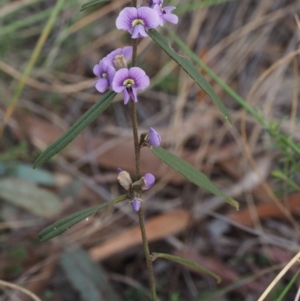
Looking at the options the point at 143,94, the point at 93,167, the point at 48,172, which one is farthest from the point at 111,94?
the point at 143,94

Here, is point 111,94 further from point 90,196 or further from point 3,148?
point 3,148

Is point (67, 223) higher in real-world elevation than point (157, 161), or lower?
lower

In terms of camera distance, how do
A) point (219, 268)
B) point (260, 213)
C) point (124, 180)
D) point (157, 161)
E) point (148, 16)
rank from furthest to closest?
point (157, 161)
point (260, 213)
point (219, 268)
point (124, 180)
point (148, 16)

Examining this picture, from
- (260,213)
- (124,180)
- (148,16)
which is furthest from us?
(260,213)

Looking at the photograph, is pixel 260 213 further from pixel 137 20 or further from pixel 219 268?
pixel 137 20

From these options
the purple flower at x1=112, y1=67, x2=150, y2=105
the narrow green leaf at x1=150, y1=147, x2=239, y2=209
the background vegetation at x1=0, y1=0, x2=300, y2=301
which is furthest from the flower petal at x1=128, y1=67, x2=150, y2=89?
the background vegetation at x1=0, y1=0, x2=300, y2=301

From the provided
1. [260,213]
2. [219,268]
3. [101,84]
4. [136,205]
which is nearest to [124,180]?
[136,205]

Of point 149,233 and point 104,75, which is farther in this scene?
point 149,233

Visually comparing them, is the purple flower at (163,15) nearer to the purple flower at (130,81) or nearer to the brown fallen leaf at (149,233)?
the purple flower at (130,81)
